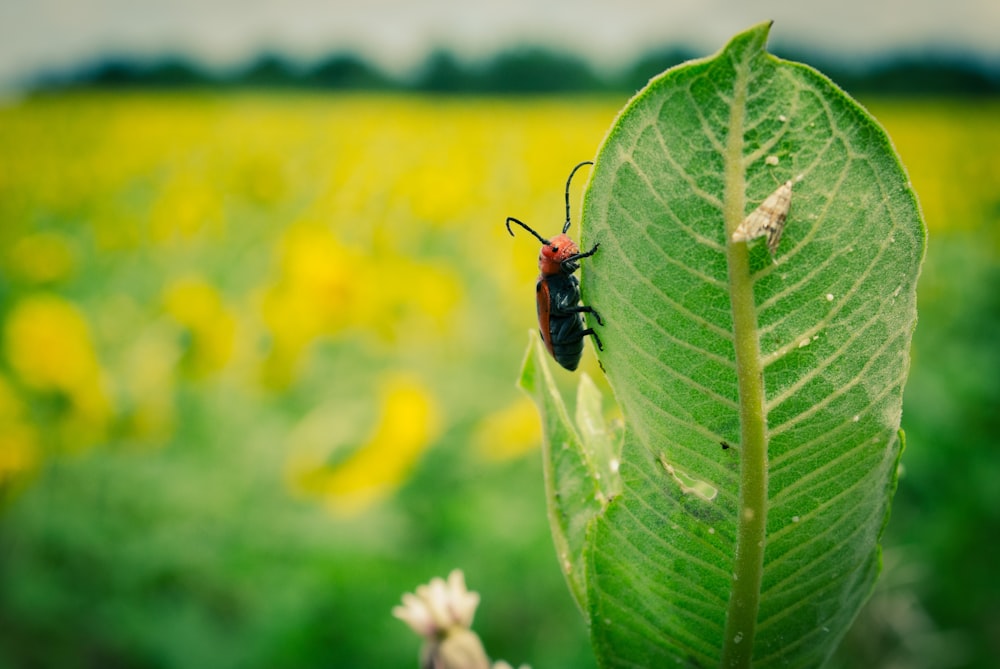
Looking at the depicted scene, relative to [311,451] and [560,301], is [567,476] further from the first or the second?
[311,451]

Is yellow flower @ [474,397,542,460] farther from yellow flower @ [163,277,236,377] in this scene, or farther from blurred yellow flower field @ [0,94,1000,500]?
yellow flower @ [163,277,236,377]

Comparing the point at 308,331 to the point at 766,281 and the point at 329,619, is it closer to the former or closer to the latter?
the point at 329,619

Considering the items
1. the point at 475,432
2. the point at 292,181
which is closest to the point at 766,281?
the point at 475,432

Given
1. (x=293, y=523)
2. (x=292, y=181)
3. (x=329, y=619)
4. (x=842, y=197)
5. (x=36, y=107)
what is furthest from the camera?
(x=36, y=107)

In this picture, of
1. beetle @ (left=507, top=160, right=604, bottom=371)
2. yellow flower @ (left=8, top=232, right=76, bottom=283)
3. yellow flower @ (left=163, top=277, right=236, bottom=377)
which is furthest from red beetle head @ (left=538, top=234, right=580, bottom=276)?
yellow flower @ (left=8, top=232, right=76, bottom=283)

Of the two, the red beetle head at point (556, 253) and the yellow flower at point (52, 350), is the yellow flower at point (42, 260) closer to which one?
the yellow flower at point (52, 350)

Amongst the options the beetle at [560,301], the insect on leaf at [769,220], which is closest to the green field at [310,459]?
the beetle at [560,301]
